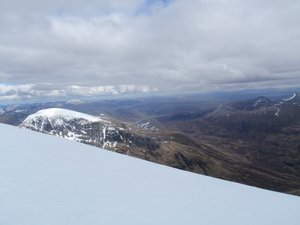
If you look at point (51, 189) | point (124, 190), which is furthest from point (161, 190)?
point (51, 189)

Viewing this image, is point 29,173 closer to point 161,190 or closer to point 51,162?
point 51,162

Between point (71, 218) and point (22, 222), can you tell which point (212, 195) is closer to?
point (71, 218)

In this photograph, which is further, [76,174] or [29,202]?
[76,174]

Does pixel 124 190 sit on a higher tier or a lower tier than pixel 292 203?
higher

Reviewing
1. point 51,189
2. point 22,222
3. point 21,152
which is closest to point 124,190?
point 51,189

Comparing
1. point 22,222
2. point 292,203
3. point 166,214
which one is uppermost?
point 22,222

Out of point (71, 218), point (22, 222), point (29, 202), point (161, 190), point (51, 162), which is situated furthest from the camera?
point (51, 162)

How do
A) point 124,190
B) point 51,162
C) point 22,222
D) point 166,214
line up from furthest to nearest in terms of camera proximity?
point 51,162
point 124,190
point 166,214
point 22,222
